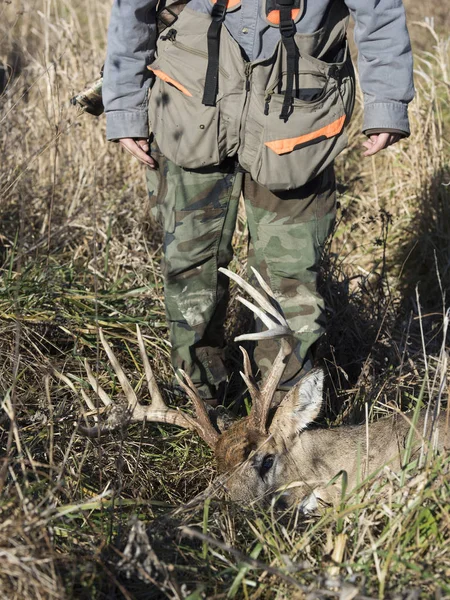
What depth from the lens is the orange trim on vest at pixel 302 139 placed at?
305cm

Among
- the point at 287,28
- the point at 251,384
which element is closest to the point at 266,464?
the point at 251,384

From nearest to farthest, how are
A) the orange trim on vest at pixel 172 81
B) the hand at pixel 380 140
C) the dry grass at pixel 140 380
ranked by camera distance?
1. the dry grass at pixel 140 380
2. the orange trim on vest at pixel 172 81
3. the hand at pixel 380 140

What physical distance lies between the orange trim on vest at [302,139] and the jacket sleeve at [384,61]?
159 millimetres

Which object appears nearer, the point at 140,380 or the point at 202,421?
the point at 202,421

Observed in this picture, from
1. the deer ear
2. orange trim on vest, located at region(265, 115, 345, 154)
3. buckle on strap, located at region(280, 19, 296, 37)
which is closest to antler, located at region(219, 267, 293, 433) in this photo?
the deer ear

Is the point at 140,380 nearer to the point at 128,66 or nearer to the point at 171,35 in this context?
the point at 128,66

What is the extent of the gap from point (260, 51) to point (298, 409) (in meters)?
1.52

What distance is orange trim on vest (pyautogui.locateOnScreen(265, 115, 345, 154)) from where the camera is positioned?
3047mm

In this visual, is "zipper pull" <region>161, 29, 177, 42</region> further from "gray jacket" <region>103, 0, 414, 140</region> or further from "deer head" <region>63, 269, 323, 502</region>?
"deer head" <region>63, 269, 323, 502</region>

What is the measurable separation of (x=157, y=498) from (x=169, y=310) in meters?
0.92

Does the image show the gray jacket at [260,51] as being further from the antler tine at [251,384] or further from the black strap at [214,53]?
the antler tine at [251,384]

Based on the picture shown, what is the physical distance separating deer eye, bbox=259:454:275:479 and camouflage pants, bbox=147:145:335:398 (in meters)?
0.46

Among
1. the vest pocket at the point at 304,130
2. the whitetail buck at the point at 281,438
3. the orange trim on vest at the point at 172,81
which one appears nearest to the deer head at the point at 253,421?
the whitetail buck at the point at 281,438

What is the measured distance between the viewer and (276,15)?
292 centimetres
